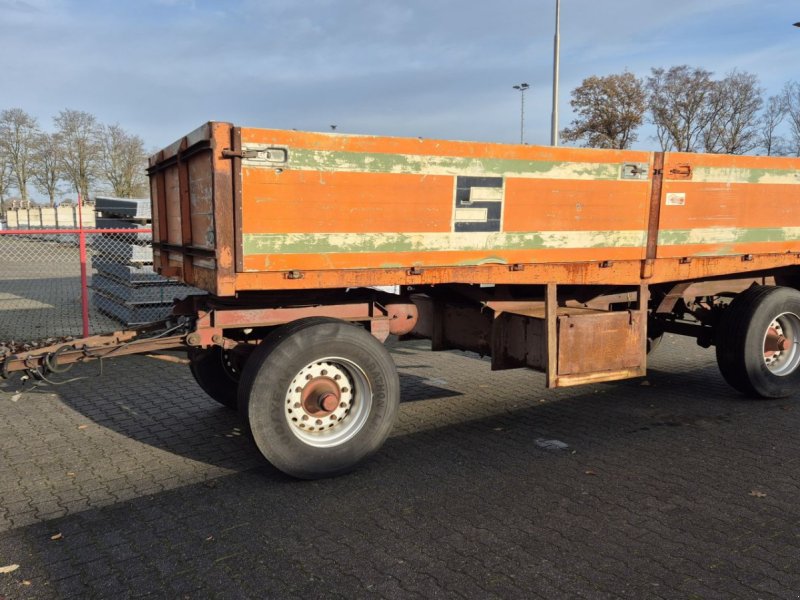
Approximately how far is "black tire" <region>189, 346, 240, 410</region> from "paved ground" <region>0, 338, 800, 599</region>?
200mm

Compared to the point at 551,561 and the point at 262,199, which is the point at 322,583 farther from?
the point at 262,199

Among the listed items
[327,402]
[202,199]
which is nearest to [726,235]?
[327,402]

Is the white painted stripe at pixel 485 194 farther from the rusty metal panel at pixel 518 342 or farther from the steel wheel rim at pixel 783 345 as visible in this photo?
the steel wheel rim at pixel 783 345

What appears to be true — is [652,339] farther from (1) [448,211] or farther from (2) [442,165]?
(2) [442,165]

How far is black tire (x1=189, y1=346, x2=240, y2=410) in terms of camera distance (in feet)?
18.3

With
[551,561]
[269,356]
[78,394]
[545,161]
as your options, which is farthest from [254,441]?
[78,394]

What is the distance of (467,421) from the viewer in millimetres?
5711

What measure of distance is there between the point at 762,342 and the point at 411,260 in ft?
12.7

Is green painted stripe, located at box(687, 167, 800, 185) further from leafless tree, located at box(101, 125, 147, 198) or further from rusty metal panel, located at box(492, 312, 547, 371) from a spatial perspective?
leafless tree, located at box(101, 125, 147, 198)

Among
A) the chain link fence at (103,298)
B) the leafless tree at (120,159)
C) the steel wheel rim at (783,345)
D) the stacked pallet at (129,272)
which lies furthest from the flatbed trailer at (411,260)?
the leafless tree at (120,159)

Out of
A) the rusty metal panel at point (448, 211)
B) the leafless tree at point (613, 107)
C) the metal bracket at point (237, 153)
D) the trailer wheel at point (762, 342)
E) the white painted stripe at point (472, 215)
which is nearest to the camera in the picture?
the metal bracket at point (237, 153)

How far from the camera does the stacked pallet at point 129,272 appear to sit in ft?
32.3

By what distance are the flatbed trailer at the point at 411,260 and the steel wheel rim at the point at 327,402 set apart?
11mm

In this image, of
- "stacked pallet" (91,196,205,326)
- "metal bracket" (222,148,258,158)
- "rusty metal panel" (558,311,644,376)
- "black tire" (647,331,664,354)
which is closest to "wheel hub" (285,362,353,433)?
"metal bracket" (222,148,258,158)
